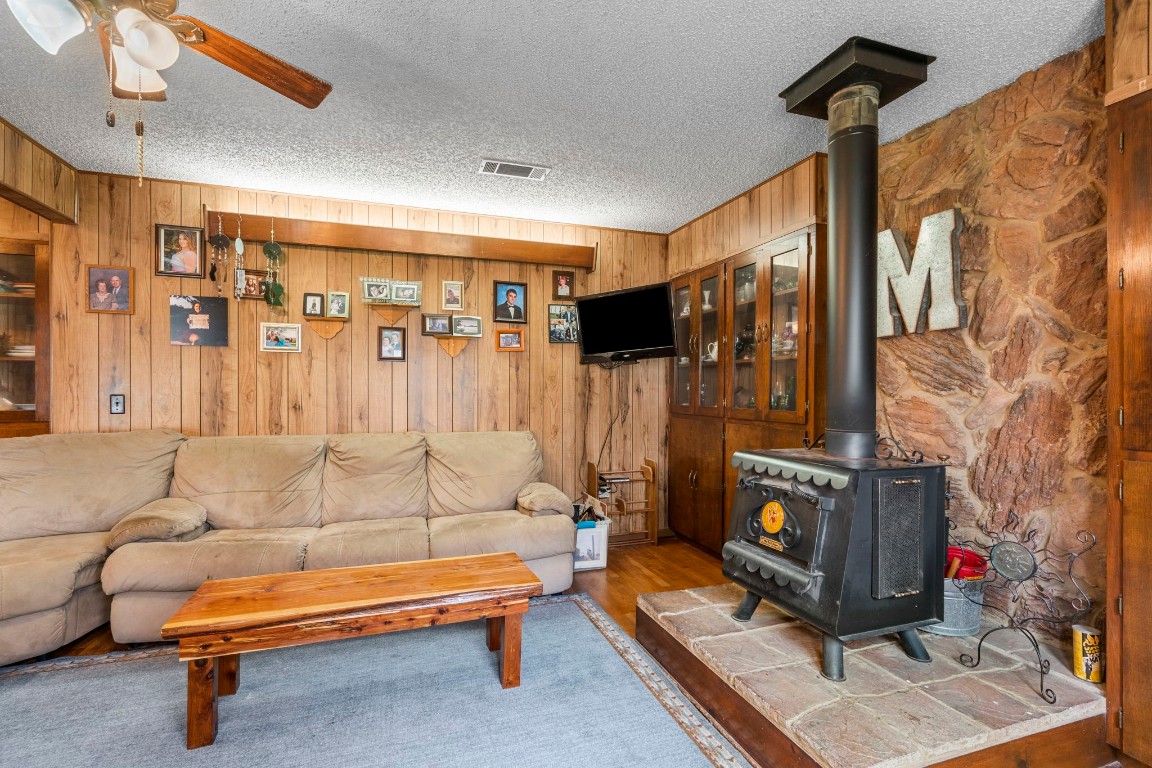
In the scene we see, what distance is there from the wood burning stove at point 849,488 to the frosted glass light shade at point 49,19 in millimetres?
2349

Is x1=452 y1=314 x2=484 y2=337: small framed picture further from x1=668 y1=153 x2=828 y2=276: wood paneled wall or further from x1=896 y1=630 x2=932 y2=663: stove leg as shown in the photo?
x1=896 y1=630 x2=932 y2=663: stove leg

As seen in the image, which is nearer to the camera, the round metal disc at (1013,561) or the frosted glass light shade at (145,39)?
the frosted glass light shade at (145,39)

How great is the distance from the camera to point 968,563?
2156 mm

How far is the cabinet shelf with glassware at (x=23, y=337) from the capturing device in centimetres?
313

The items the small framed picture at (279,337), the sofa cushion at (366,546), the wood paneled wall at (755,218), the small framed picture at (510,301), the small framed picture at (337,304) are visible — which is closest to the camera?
the sofa cushion at (366,546)

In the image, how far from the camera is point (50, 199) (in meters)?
2.91

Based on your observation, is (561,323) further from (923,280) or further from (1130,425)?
(1130,425)

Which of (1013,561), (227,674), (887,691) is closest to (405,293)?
(227,674)

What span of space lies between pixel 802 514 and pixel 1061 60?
1.94 m

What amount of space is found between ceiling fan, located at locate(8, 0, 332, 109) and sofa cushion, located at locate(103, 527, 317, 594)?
187cm

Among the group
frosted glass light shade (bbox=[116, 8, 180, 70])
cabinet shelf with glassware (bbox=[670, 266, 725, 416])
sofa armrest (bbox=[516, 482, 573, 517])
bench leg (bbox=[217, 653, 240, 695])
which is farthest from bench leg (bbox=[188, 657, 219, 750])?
cabinet shelf with glassware (bbox=[670, 266, 725, 416])

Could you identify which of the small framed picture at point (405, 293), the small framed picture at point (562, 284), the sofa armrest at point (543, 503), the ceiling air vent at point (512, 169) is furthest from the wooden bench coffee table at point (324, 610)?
the small framed picture at point (562, 284)

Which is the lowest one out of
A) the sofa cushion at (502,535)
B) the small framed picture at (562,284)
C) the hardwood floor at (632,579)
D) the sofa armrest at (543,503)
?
the hardwood floor at (632,579)

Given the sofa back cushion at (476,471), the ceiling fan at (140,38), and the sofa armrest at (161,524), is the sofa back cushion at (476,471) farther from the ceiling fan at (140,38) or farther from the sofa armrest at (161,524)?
the ceiling fan at (140,38)
